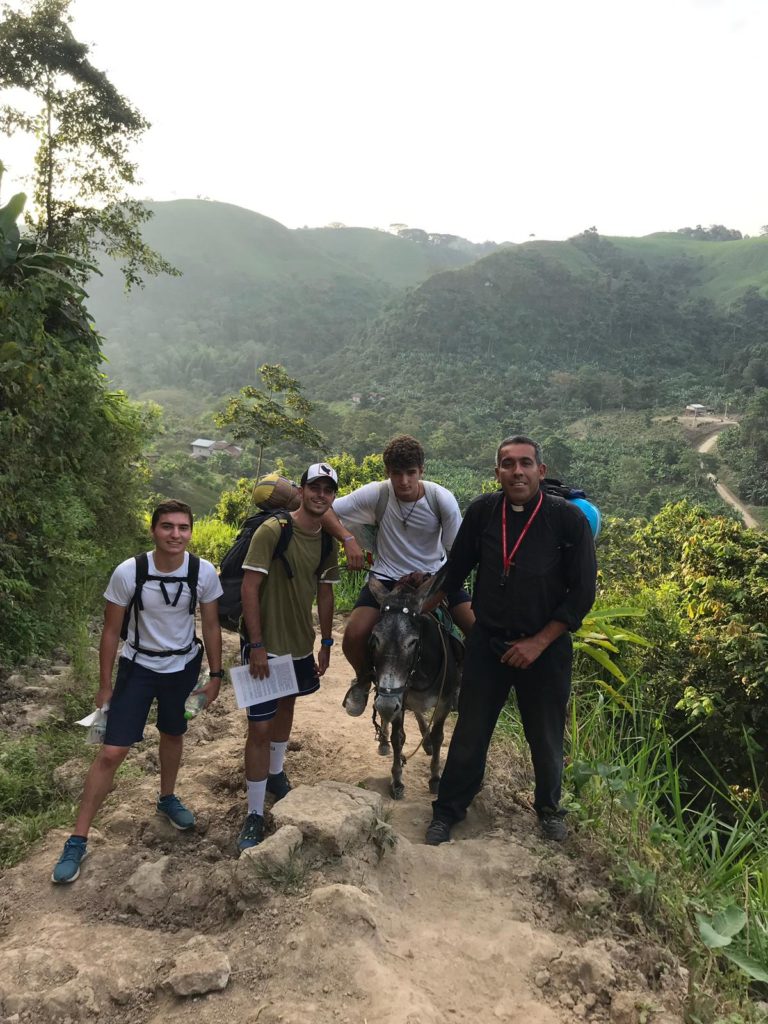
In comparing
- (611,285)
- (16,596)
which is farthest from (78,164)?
(611,285)

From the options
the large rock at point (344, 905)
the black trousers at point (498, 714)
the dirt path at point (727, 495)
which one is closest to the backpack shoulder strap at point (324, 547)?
the black trousers at point (498, 714)

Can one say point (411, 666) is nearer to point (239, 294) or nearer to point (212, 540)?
point (212, 540)

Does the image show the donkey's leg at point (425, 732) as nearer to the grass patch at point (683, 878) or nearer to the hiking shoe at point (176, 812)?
the grass patch at point (683, 878)

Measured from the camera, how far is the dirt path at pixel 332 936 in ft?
6.96

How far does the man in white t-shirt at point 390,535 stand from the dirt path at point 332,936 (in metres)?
0.99

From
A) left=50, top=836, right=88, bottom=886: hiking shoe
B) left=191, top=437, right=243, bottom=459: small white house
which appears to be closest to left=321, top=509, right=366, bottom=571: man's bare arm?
left=50, top=836, right=88, bottom=886: hiking shoe

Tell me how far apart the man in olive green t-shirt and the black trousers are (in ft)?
2.87

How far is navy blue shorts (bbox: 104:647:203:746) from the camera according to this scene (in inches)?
118

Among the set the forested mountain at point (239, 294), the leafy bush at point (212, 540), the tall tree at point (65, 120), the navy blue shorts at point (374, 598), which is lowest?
the leafy bush at point (212, 540)

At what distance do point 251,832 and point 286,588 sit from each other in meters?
1.22

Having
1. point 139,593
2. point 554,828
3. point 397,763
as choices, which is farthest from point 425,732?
point 139,593

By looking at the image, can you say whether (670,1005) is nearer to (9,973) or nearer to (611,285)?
(9,973)

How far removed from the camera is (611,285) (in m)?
101

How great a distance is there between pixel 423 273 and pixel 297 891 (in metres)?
170
